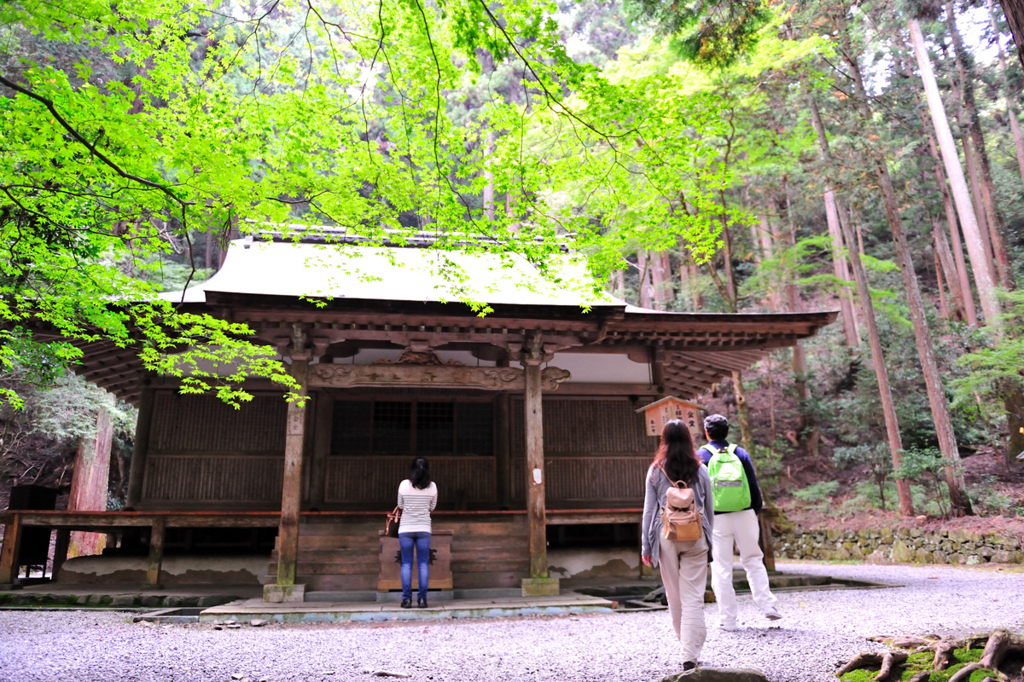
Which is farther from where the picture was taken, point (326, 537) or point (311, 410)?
point (311, 410)

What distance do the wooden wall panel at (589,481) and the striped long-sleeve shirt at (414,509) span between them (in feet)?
9.73

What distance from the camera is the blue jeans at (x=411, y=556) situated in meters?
6.79

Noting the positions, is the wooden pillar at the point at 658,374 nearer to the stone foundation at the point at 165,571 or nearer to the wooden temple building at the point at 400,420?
the wooden temple building at the point at 400,420

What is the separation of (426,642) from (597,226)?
12.9 ft

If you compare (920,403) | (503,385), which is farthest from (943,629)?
(920,403)

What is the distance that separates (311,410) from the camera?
9383 mm

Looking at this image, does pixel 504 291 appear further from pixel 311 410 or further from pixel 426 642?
pixel 426 642

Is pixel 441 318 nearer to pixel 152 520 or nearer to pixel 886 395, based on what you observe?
pixel 152 520

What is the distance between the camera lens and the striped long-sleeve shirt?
679cm

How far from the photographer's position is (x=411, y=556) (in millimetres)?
6871

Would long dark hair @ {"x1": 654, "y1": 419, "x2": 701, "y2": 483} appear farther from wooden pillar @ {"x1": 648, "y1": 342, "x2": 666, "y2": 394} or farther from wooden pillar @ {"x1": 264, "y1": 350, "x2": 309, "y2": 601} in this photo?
wooden pillar @ {"x1": 648, "y1": 342, "x2": 666, "y2": 394}

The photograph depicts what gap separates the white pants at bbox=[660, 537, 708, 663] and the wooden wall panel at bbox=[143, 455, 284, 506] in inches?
279

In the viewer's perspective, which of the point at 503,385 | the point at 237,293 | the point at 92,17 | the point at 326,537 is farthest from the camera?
the point at 503,385

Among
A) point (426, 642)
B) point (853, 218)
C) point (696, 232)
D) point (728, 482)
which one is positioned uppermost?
point (853, 218)
